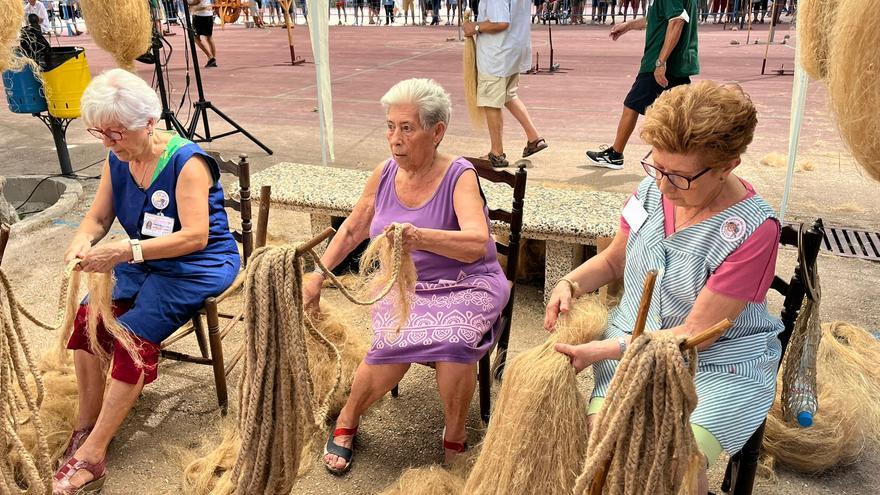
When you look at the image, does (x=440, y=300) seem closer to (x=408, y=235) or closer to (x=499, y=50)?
(x=408, y=235)

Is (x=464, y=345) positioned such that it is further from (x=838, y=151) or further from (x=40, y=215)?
(x=838, y=151)

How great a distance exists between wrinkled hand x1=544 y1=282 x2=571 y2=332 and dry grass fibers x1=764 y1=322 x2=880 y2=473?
101 cm

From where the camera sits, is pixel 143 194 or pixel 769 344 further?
pixel 143 194

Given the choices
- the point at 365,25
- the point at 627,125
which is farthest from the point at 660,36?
the point at 365,25

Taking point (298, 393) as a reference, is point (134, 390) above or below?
below

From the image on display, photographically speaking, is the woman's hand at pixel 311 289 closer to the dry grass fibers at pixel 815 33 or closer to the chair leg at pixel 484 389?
the chair leg at pixel 484 389

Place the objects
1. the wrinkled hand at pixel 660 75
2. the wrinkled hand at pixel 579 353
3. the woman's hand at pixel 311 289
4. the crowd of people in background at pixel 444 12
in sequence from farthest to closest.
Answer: the crowd of people in background at pixel 444 12 < the wrinkled hand at pixel 660 75 < the woman's hand at pixel 311 289 < the wrinkled hand at pixel 579 353

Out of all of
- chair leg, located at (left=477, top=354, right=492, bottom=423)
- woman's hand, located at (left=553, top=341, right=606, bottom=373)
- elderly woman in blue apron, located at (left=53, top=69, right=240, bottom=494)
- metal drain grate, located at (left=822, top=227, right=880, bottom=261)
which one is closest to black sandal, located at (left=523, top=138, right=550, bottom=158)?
metal drain grate, located at (left=822, top=227, right=880, bottom=261)

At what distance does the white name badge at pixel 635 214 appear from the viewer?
2055 mm

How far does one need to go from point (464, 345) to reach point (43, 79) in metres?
4.44

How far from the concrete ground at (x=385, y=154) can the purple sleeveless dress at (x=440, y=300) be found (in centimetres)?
50

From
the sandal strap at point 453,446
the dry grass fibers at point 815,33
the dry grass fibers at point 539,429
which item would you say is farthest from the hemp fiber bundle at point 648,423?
the dry grass fibers at point 815,33

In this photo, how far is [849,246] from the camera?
4.25 metres

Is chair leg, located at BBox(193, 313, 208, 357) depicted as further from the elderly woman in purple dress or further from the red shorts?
the elderly woman in purple dress
